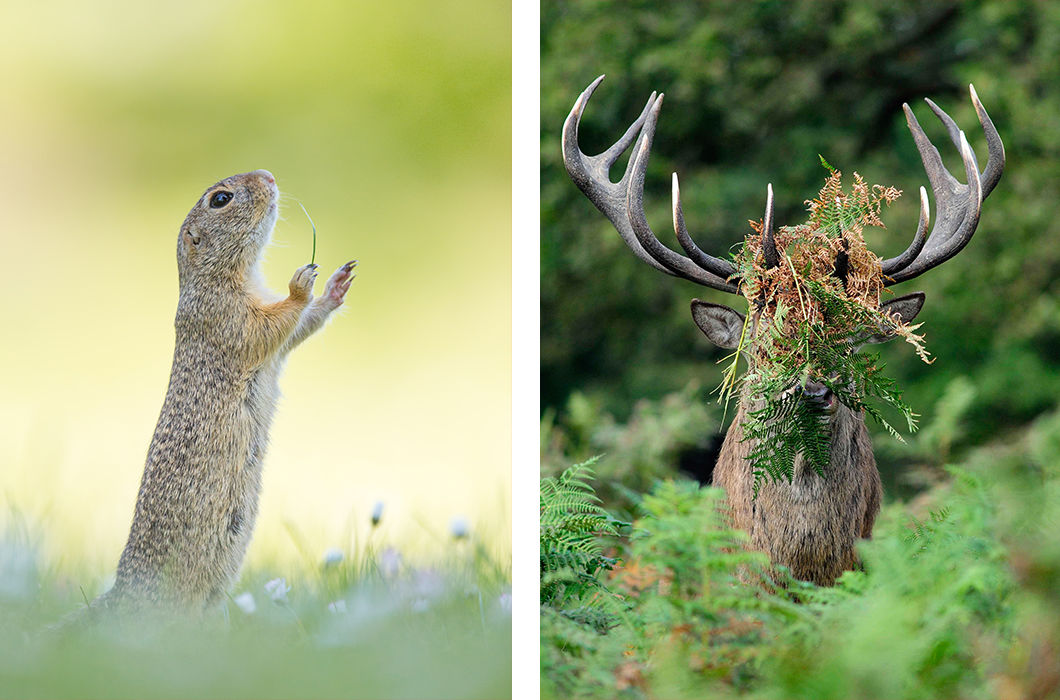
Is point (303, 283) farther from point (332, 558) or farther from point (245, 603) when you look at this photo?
point (245, 603)

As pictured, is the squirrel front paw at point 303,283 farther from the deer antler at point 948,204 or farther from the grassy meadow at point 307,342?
the deer antler at point 948,204

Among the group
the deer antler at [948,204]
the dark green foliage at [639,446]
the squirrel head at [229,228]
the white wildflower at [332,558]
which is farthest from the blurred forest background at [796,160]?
the squirrel head at [229,228]

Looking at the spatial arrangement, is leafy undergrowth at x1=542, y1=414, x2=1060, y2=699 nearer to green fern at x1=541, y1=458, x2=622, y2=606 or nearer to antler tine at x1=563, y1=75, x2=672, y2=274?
green fern at x1=541, y1=458, x2=622, y2=606

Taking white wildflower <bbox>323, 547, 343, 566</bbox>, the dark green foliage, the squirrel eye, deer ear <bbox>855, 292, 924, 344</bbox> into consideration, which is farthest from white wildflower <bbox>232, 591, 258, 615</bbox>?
the dark green foliage

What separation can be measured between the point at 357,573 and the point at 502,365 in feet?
2.66

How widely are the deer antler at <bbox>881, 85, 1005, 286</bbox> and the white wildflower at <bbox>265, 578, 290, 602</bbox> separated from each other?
212 centimetres

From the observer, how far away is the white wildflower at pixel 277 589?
124 inches

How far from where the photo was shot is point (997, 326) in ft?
25.3

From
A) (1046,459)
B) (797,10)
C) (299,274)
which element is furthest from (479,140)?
(797,10)

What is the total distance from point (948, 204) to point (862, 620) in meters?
1.84

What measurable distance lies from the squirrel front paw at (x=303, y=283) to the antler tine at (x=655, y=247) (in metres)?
1.08

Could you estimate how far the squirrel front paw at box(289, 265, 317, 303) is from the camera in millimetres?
3320

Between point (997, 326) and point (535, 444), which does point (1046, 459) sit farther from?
point (997, 326)

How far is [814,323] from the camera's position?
3223 mm
